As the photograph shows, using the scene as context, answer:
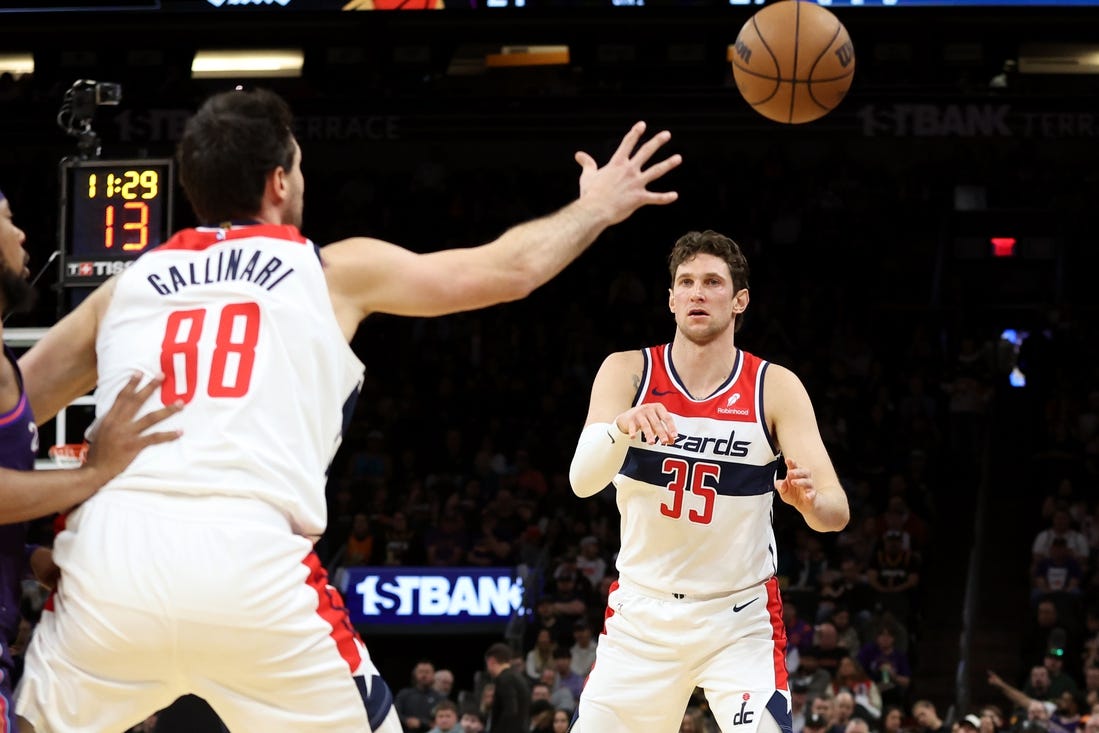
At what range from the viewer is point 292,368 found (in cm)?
359

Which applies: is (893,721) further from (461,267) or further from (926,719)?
(461,267)

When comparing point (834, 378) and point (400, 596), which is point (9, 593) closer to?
point (400, 596)

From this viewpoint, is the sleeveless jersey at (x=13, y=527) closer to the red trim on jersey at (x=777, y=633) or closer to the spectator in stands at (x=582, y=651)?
the red trim on jersey at (x=777, y=633)

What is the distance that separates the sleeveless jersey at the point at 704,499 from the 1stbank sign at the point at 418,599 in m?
10.2

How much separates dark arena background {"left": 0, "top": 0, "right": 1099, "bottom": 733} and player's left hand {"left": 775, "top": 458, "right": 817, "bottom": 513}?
7844 mm

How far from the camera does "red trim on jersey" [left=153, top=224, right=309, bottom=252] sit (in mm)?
3732

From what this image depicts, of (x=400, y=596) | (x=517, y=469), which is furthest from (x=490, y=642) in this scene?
(x=517, y=469)

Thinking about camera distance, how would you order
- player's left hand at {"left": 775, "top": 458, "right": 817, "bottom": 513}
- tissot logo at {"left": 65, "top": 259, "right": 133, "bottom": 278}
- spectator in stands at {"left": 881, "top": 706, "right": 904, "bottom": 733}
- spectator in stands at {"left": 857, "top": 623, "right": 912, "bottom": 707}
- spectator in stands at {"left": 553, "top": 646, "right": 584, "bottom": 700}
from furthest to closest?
spectator in stands at {"left": 553, "top": 646, "right": 584, "bottom": 700}, spectator in stands at {"left": 857, "top": 623, "right": 912, "bottom": 707}, spectator in stands at {"left": 881, "top": 706, "right": 904, "bottom": 733}, tissot logo at {"left": 65, "top": 259, "right": 133, "bottom": 278}, player's left hand at {"left": 775, "top": 458, "right": 817, "bottom": 513}

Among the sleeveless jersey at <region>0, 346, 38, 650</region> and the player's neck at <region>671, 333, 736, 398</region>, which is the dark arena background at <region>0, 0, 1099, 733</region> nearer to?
the player's neck at <region>671, 333, 736, 398</region>

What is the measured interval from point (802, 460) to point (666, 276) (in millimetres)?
16178

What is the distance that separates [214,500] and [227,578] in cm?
20

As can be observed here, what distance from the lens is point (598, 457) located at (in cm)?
564

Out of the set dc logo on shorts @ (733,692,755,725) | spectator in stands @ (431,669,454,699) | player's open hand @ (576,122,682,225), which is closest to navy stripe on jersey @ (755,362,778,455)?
dc logo on shorts @ (733,692,755,725)

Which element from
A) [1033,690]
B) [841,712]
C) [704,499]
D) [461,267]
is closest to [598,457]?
[704,499]
